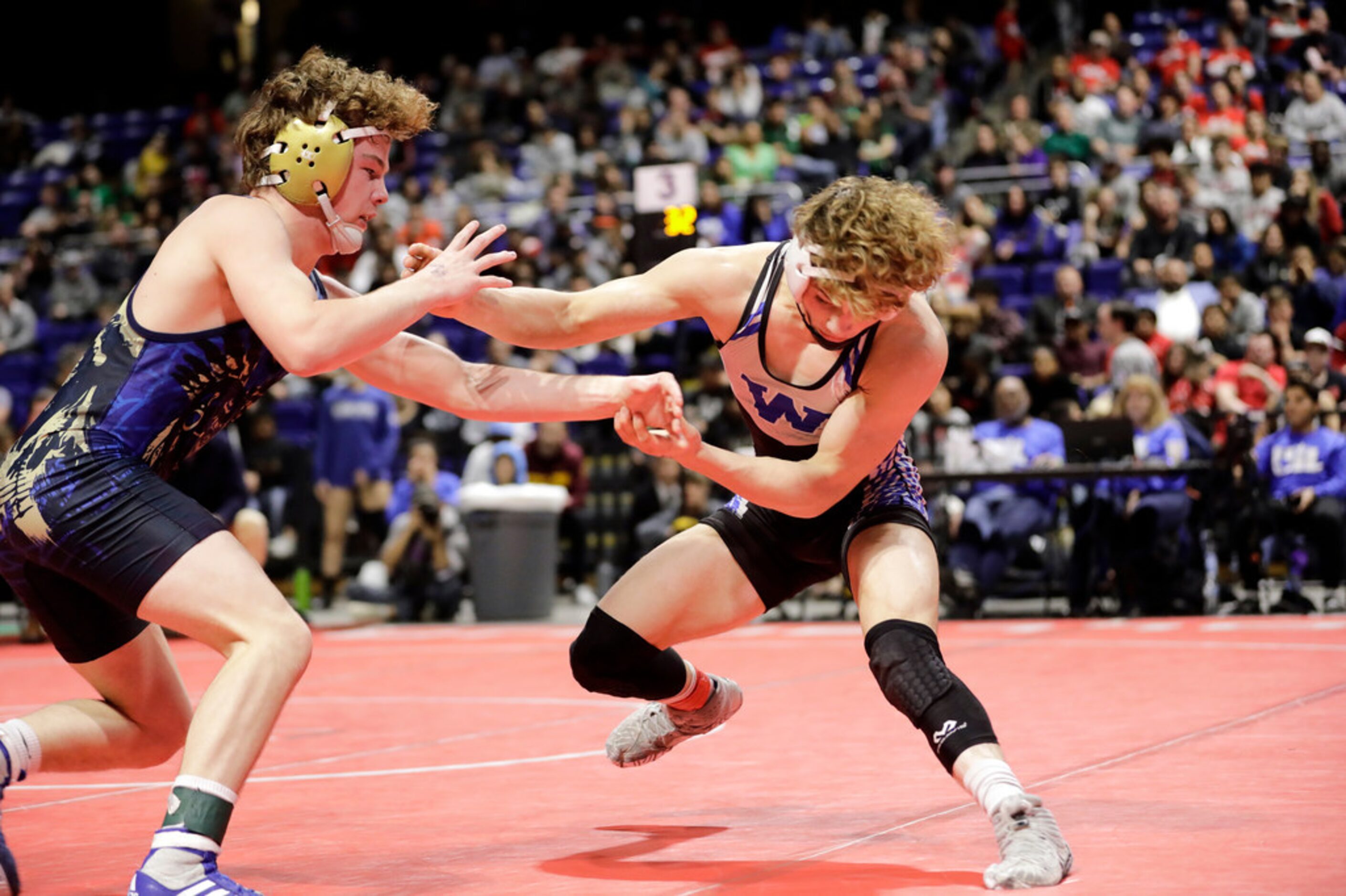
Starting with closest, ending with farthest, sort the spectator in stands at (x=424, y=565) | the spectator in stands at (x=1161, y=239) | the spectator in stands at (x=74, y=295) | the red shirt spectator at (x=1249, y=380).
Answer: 1. the red shirt spectator at (x=1249, y=380)
2. the spectator in stands at (x=424, y=565)
3. the spectator in stands at (x=1161, y=239)
4. the spectator in stands at (x=74, y=295)

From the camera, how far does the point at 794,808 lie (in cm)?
431

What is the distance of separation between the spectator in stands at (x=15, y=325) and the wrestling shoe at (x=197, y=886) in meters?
14.1

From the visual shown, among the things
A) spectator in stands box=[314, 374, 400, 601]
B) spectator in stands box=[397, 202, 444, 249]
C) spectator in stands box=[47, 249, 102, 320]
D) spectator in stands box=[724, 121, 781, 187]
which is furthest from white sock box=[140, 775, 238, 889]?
spectator in stands box=[47, 249, 102, 320]

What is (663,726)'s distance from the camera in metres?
4.51

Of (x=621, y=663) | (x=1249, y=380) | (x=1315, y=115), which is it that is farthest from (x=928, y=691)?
(x=1315, y=115)

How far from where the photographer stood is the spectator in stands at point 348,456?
11.9 metres

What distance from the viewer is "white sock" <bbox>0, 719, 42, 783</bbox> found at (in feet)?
11.5

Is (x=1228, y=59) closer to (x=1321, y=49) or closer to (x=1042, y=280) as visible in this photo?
(x=1321, y=49)

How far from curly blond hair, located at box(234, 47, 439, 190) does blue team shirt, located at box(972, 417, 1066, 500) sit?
734cm

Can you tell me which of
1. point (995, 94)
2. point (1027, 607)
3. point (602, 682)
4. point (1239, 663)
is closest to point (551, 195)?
point (995, 94)

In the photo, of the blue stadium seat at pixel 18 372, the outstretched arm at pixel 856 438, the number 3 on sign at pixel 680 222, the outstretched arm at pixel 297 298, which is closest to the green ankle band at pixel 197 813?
the outstretched arm at pixel 297 298

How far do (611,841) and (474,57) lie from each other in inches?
753

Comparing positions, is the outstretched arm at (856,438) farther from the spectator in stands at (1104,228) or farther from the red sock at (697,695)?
the spectator in stands at (1104,228)

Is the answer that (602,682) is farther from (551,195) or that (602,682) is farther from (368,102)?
(551,195)
